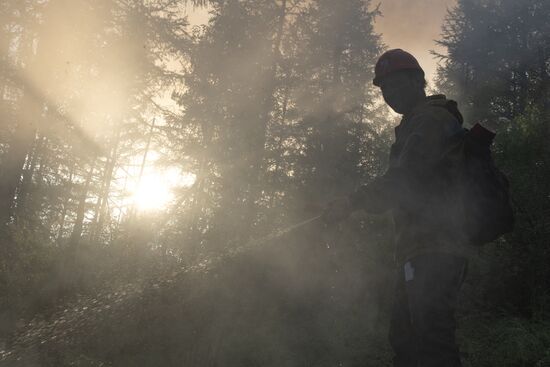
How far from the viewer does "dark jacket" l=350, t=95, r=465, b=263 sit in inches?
102

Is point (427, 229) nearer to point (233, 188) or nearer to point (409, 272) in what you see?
point (409, 272)

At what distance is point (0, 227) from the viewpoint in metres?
10.3

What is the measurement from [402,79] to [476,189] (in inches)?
41.0

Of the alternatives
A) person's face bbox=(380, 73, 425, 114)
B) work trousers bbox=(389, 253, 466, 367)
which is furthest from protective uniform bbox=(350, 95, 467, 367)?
person's face bbox=(380, 73, 425, 114)

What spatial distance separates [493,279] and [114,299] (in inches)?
A: 411

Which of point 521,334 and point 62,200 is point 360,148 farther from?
point 62,200

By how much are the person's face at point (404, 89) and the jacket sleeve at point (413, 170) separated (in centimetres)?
43

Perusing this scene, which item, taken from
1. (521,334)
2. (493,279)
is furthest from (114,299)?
(493,279)

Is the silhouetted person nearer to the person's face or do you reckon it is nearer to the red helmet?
the person's face

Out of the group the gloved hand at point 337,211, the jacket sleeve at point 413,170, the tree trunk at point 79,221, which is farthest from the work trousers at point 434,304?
the tree trunk at point 79,221

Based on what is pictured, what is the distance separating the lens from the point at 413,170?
2.65 metres

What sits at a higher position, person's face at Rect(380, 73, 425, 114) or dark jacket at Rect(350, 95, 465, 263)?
person's face at Rect(380, 73, 425, 114)

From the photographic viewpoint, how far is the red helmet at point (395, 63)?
302 cm

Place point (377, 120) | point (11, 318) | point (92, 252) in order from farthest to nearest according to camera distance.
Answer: point (377, 120)
point (92, 252)
point (11, 318)
